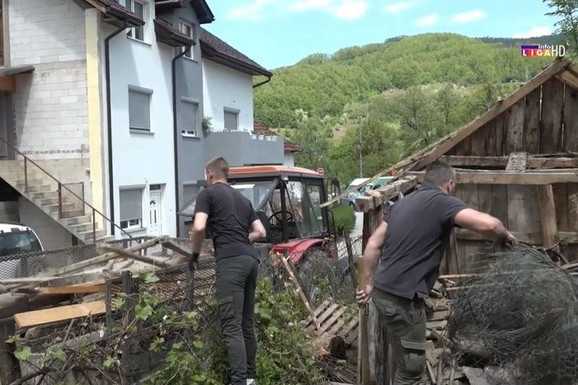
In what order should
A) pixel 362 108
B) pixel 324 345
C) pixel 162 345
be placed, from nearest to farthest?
pixel 162 345, pixel 324 345, pixel 362 108

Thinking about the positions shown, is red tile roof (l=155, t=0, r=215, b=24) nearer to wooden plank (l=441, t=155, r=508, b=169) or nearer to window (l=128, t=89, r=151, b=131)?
window (l=128, t=89, r=151, b=131)

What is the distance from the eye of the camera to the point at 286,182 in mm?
10117

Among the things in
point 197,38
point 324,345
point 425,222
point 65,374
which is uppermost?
point 197,38

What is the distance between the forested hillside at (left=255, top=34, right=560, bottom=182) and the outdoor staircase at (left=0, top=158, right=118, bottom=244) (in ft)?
94.0

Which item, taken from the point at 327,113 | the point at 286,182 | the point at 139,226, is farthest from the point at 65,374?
the point at 327,113

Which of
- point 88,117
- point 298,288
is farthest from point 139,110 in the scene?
point 298,288

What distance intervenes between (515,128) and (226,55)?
18.0 meters

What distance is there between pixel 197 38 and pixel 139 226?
24.8 ft

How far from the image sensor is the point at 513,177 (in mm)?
6328

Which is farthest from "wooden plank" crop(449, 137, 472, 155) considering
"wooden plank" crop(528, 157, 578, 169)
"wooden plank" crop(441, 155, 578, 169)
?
"wooden plank" crop(528, 157, 578, 169)

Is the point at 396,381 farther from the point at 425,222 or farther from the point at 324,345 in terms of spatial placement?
the point at 324,345

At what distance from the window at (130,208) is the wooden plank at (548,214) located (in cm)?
1341

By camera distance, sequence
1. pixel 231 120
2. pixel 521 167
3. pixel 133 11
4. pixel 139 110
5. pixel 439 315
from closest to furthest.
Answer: pixel 439 315 < pixel 521 167 < pixel 139 110 < pixel 133 11 < pixel 231 120

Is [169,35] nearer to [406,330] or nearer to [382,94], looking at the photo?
[406,330]
